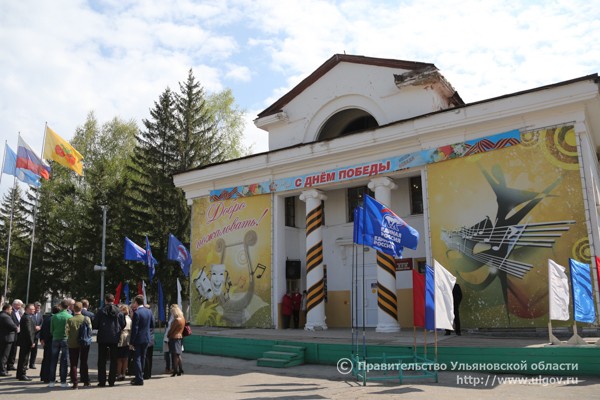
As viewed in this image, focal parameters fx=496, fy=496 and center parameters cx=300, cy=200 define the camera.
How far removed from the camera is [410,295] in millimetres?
18484

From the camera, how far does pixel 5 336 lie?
1135cm

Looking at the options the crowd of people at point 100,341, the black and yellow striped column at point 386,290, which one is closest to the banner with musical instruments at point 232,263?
the black and yellow striped column at point 386,290

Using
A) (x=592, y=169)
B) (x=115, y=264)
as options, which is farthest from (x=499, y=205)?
(x=115, y=264)

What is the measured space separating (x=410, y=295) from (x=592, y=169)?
7.51 meters

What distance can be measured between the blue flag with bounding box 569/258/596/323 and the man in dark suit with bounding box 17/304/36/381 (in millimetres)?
12205

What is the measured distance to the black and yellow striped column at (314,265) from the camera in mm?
18953

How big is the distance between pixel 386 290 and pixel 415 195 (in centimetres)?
422

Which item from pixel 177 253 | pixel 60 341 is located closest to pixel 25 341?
pixel 60 341

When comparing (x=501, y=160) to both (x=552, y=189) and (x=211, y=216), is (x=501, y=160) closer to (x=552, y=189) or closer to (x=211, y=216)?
(x=552, y=189)


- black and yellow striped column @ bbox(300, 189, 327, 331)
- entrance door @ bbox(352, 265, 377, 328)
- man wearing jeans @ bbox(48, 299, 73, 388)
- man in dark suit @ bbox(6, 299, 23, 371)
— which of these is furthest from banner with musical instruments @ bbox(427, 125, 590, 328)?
man in dark suit @ bbox(6, 299, 23, 371)

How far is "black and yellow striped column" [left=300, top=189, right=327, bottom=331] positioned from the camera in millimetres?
18953

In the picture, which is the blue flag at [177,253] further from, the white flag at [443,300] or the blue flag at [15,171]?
the white flag at [443,300]

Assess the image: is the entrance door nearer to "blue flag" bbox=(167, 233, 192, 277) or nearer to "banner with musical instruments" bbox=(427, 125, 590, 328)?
"banner with musical instruments" bbox=(427, 125, 590, 328)

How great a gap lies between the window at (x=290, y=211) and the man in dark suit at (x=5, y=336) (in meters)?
12.0
